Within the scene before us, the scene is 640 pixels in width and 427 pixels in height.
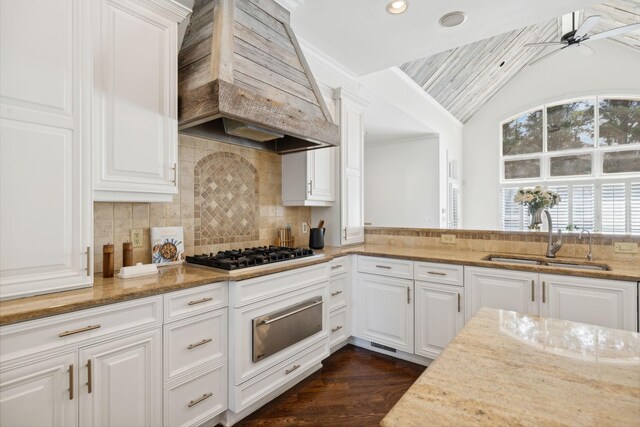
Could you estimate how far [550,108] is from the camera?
6754 millimetres

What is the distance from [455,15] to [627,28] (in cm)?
266

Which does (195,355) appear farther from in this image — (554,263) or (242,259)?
(554,263)

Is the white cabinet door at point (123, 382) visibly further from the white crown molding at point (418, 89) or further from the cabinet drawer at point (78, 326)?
the white crown molding at point (418, 89)

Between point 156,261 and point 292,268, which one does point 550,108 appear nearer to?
point 292,268

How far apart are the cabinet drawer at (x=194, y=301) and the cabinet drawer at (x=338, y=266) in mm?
1073

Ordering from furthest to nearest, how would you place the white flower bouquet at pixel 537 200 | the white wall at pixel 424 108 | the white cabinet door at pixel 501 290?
1. the white wall at pixel 424 108
2. the white flower bouquet at pixel 537 200
3. the white cabinet door at pixel 501 290

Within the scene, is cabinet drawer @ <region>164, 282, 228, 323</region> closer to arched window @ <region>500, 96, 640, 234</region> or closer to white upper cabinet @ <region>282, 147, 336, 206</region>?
white upper cabinet @ <region>282, 147, 336, 206</region>

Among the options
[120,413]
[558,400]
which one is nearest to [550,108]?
[558,400]

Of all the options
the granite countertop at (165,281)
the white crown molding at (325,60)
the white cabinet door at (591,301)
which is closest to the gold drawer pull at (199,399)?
the granite countertop at (165,281)

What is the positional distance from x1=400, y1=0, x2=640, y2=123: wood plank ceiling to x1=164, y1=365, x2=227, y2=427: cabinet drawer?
4405mm

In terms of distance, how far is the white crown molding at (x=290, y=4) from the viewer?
88.4 inches

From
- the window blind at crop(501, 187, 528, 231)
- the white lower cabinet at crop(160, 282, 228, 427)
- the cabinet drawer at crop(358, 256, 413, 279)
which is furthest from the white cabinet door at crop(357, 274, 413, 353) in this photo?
the window blind at crop(501, 187, 528, 231)

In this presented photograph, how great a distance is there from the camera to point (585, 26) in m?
3.63

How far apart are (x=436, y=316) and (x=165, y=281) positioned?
6.56ft
